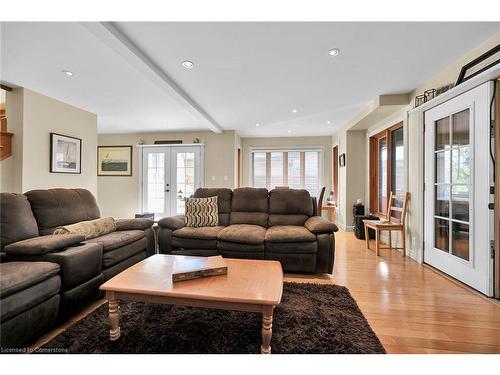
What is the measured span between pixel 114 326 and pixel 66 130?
374 centimetres

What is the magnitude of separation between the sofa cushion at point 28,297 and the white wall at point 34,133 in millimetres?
2525

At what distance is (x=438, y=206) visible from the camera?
9.11 feet

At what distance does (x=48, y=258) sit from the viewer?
165 cm

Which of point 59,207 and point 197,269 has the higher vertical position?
point 59,207

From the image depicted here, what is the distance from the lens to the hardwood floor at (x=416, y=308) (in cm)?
147

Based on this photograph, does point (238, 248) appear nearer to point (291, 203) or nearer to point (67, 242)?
point (291, 203)

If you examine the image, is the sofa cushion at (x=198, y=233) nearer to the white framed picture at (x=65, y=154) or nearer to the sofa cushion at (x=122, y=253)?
the sofa cushion at (x=122, y=253)

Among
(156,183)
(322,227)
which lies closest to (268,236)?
(322,227)

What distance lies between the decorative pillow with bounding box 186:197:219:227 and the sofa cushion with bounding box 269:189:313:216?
83 centimetres

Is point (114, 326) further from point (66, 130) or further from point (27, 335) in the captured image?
point (66, 130)

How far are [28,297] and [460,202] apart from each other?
3.74 m

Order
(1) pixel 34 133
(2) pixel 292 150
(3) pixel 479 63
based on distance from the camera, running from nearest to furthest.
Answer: (3) pixel 479 63, (1) pixel 34 133, (2) pixel 292 150

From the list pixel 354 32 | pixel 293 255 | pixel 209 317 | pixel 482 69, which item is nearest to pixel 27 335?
pixel 209 317

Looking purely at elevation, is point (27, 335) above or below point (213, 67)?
below
